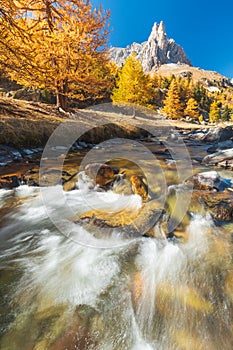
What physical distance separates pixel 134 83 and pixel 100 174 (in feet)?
68.4

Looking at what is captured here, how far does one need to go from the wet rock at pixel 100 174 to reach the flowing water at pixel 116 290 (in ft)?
7.43

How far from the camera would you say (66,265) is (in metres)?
3.25

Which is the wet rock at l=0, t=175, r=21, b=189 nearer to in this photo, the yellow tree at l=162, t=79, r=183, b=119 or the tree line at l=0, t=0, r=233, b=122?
the tree line at l=0, t=0, r=233, b=122

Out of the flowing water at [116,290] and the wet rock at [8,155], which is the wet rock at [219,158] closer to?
the flowing water at [116,290]

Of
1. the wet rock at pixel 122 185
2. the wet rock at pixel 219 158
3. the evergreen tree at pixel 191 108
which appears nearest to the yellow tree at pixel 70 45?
the wet rock at pixel 122 185

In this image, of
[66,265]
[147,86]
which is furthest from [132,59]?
[66,265]

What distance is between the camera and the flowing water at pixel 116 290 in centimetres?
216

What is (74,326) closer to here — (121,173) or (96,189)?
(96,189)

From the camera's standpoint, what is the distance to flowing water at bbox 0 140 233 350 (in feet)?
7.09

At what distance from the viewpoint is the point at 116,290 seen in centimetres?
271

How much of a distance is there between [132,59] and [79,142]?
690 inches

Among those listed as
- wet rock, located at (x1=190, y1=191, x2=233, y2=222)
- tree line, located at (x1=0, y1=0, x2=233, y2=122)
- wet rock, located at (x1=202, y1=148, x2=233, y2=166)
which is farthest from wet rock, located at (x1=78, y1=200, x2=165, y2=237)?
wet rock, located at (x1=202, y1=148, x2=233, y2=166)

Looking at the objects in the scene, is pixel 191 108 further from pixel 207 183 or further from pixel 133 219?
pixel 133 219

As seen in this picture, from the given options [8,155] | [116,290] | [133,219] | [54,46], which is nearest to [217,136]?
[54,46]
